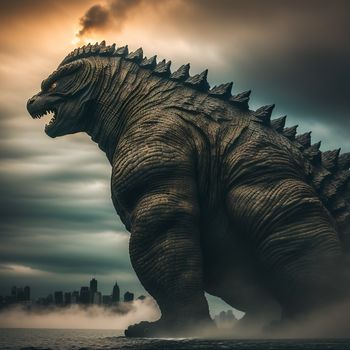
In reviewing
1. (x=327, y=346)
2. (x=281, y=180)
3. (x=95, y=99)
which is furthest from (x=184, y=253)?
(x=95, y=99)

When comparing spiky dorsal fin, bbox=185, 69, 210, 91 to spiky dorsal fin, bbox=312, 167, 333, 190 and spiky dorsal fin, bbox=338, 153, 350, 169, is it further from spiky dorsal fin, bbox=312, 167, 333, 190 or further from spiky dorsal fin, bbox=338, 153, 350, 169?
spiky dorsal fin, bbox=338, 153, 350, 169

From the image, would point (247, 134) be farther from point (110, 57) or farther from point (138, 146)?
point (110, 57)

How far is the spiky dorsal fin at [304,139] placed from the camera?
529 inches

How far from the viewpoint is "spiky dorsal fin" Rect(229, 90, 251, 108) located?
13.3 m

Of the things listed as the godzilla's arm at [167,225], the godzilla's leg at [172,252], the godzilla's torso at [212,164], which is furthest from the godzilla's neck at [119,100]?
the godzilla's leg at [172,252]

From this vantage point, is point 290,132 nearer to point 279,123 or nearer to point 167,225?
point 279,123

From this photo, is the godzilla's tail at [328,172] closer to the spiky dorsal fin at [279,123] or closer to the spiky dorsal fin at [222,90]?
the spiky dorsal fin at [279,123]

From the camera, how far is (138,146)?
41.1ft

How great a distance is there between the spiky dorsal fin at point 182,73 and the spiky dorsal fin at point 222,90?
61 centimetres

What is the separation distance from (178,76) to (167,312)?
445 centimetres

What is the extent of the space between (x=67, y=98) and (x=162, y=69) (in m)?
2.10

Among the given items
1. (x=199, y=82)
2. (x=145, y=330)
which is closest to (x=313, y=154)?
(x=199, y=82)

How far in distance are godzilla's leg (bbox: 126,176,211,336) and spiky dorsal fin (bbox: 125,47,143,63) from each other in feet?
10.9

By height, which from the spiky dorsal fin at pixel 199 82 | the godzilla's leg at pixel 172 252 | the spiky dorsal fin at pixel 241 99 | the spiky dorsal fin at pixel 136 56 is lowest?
the godzilla's leg at pixel 172 252
